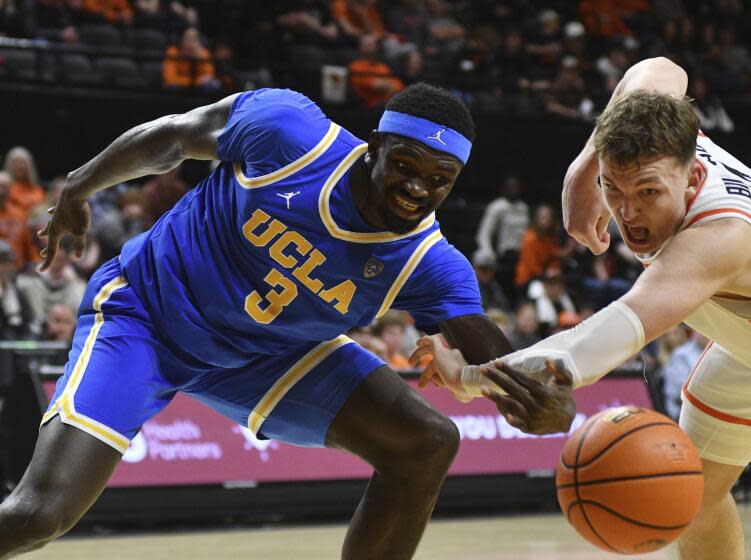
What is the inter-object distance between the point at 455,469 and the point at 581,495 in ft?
16.1

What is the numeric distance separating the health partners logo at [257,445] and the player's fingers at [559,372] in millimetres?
4984

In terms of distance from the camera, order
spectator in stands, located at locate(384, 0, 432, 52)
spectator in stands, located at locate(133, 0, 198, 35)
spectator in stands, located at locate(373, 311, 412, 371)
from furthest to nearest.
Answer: spectator in stands, located at locate(384, 0, 432, 52) → spectator in stands, located at locate(133, 0, 198, 35) → spectator in stands, located at locate(373, 311, 412, 371)

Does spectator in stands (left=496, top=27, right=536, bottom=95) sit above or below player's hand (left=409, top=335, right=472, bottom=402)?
below

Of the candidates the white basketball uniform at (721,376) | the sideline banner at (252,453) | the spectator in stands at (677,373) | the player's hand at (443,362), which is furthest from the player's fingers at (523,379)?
the spectator in stands at (677,373)

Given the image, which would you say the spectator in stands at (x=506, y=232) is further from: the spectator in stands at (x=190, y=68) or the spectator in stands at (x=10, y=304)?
the spectator in stands at (x=10, y=304)

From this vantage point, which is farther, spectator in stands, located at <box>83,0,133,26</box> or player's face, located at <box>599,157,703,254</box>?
spectator in stands, located at <box>83,0,133,26</box>

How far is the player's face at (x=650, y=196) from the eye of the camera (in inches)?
136

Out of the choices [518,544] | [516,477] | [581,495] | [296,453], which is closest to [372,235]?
[581,495]

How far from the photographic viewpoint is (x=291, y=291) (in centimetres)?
422

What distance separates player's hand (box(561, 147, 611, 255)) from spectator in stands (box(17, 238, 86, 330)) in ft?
20.9

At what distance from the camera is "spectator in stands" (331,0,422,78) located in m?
14.4

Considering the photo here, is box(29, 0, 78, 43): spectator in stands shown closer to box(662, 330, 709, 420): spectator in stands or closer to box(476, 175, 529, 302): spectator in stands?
box(476, 175, 529, 302): spectator in stands

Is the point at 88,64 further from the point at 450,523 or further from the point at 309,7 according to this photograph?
the point at 450,523

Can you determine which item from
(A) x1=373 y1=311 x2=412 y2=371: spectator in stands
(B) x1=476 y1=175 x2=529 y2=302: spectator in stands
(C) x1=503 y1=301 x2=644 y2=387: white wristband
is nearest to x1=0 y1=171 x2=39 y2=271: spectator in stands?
(A) x1=373 y1=311 x2=412 y2=371: spectator in stands
